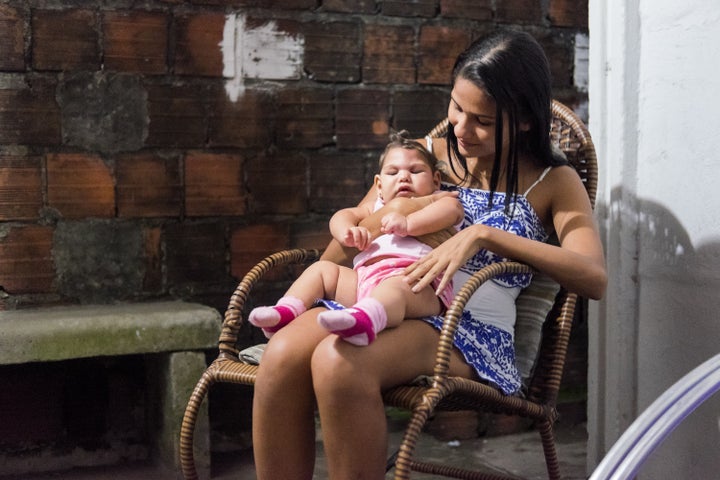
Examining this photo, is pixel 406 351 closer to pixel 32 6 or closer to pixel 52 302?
pixel 52 302

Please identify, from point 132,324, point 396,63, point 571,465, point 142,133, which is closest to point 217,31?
point 142,133

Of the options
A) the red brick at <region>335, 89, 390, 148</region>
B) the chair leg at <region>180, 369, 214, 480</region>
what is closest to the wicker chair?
the chair leg at <region>180, 369, 214, 480</region>

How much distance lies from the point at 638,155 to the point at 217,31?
1.26 metres

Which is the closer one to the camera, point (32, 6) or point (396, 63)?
point (32, 6)

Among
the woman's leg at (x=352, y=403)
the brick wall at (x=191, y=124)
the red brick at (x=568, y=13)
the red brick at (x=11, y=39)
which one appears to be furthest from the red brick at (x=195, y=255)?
the red brick at (x=568, y=13)

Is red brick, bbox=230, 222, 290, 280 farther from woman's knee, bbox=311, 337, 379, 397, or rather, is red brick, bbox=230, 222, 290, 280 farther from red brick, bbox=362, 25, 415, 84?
woman's knee, bbox=311, 337, 379, 397

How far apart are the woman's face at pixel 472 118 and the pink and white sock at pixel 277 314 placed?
522mm

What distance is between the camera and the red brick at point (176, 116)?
2.67m

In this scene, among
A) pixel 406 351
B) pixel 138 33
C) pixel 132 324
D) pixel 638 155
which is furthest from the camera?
pixel 138 33

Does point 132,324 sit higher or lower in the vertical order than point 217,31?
lower

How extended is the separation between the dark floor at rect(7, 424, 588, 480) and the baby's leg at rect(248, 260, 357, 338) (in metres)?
0.83

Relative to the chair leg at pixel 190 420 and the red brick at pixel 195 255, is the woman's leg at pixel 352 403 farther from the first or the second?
the red brick at pixel 195 255

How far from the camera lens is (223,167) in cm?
275

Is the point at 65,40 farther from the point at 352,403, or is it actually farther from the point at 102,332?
the point at 352,403
